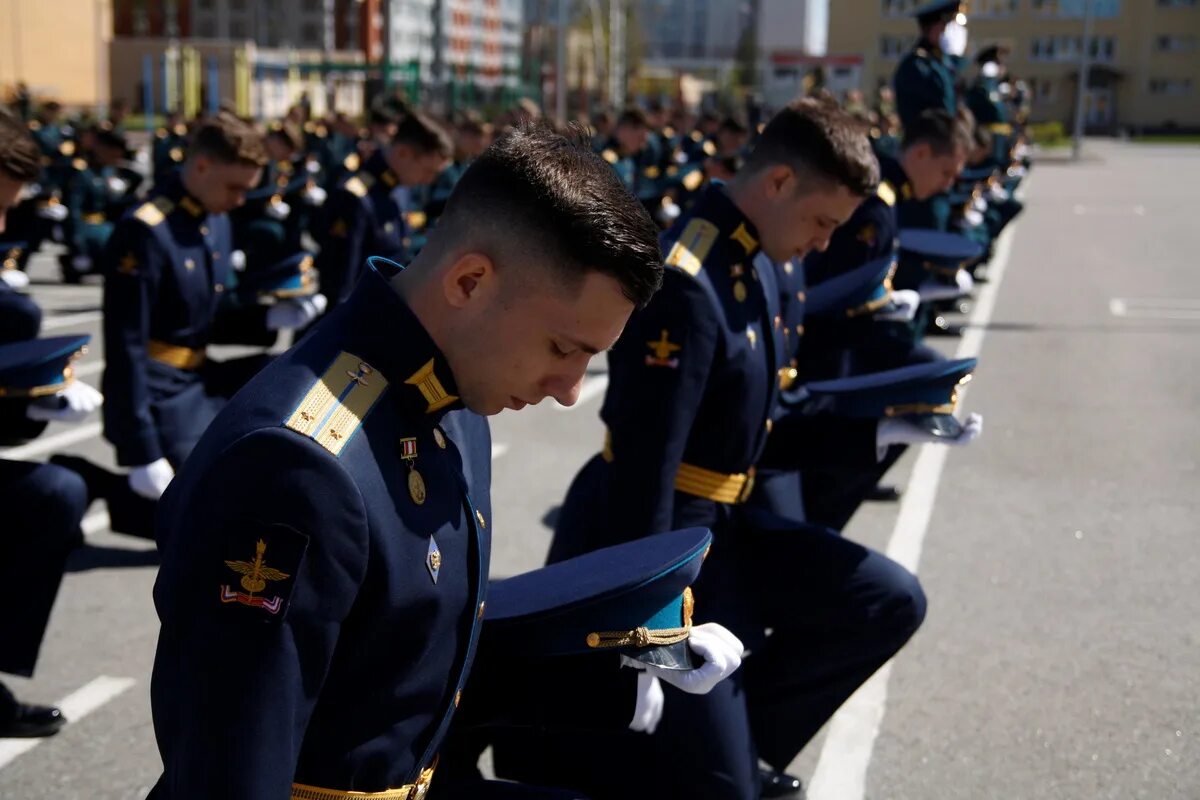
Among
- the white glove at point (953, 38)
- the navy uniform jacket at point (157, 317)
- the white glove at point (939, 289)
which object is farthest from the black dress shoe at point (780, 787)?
the white glove at point (953, 38)

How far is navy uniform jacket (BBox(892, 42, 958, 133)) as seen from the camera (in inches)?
350

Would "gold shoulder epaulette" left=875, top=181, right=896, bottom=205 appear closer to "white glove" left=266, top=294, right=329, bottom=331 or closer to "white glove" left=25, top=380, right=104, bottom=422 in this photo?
"white glove" left=266, top=294, right=329, bottom=331

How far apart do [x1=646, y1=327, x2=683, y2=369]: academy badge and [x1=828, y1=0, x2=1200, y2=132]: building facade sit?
8569cm

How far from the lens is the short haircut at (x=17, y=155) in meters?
4.38

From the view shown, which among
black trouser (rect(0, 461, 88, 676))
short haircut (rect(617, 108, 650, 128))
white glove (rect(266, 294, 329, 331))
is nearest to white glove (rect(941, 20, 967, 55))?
white glove (rect(266, 294, 329, 331))

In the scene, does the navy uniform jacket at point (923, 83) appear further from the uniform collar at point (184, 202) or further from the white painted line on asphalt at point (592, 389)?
the uniform collar at point (184, 202)

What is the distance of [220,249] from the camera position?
600 cm

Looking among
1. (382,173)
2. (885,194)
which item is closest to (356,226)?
(382,173)

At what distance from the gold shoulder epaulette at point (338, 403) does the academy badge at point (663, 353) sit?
136 centimetres

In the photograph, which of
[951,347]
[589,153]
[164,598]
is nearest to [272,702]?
[164,598]

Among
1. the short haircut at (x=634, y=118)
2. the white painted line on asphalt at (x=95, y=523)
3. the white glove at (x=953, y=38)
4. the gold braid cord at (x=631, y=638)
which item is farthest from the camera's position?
the short haircut at (x=634, y=118)

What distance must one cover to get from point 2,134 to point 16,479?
3.61 ft

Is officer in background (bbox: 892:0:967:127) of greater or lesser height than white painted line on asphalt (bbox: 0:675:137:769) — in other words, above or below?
above

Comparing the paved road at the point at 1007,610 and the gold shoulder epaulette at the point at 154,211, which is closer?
the paved road at the point at 1007,610
